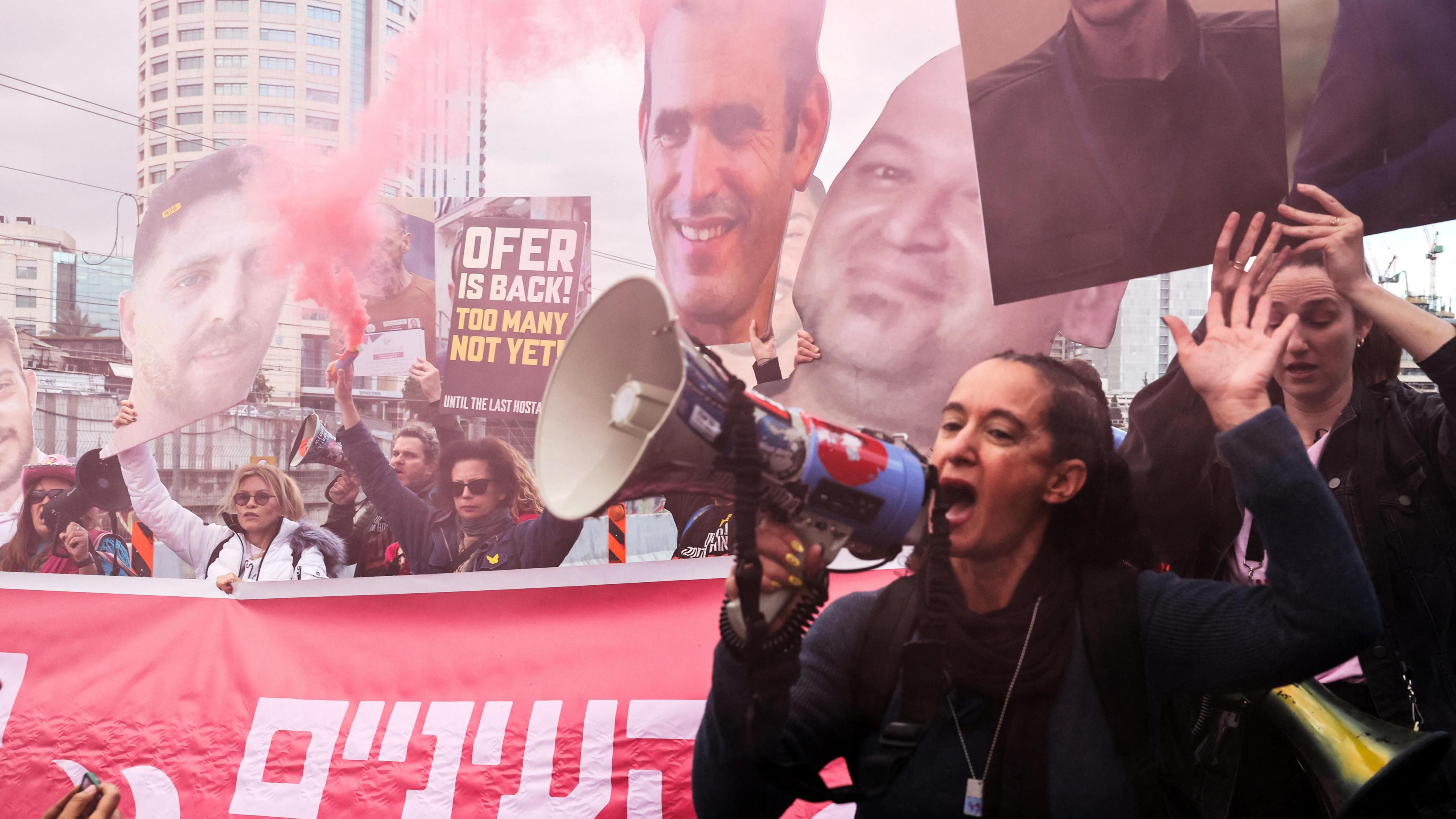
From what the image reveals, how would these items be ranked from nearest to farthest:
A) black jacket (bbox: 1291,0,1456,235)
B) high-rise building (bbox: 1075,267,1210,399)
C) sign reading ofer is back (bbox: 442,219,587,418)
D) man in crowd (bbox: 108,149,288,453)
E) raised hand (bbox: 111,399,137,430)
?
black jacket (bbox: 1291,0,1456,235) < high-rise building (bbox: 1075,267,1210,399) < sign reading ofer is back (bbox: 442,219,587,418) < man in crowd (bbox: 108,149,288,453) < raised hand (bbox: 111,399,137,430)

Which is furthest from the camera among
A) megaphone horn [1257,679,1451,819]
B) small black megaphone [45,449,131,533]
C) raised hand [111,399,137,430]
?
small black megaphone [45,449,131,533]

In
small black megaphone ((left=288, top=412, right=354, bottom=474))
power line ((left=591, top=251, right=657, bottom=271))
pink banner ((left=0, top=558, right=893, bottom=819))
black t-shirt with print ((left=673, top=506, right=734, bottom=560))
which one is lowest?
pink banner ((left=0, top=558, right=893, bottom=819))

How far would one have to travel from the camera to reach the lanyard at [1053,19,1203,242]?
2.82 meters

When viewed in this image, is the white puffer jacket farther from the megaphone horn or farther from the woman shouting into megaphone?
the megaphone horn

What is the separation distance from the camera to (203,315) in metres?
4.68

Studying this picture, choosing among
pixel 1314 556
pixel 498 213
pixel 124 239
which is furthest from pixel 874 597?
pixel 124 239

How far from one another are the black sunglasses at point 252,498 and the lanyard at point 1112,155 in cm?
363

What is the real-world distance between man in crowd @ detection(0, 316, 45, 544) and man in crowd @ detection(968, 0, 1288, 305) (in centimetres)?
498

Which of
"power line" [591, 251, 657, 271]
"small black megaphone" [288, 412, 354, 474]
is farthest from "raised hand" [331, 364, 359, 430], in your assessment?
"power line" [591, 251, 657, 271]

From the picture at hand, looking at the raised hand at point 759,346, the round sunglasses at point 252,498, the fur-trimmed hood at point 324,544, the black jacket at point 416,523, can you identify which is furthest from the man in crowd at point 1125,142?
the round sunglasses at point 252,498

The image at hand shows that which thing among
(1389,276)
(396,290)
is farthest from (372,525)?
(1389,276)

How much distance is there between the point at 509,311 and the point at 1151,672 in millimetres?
3346

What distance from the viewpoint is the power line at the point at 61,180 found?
17.0 feet

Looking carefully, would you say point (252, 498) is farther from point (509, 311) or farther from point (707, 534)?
point (707, 534)
